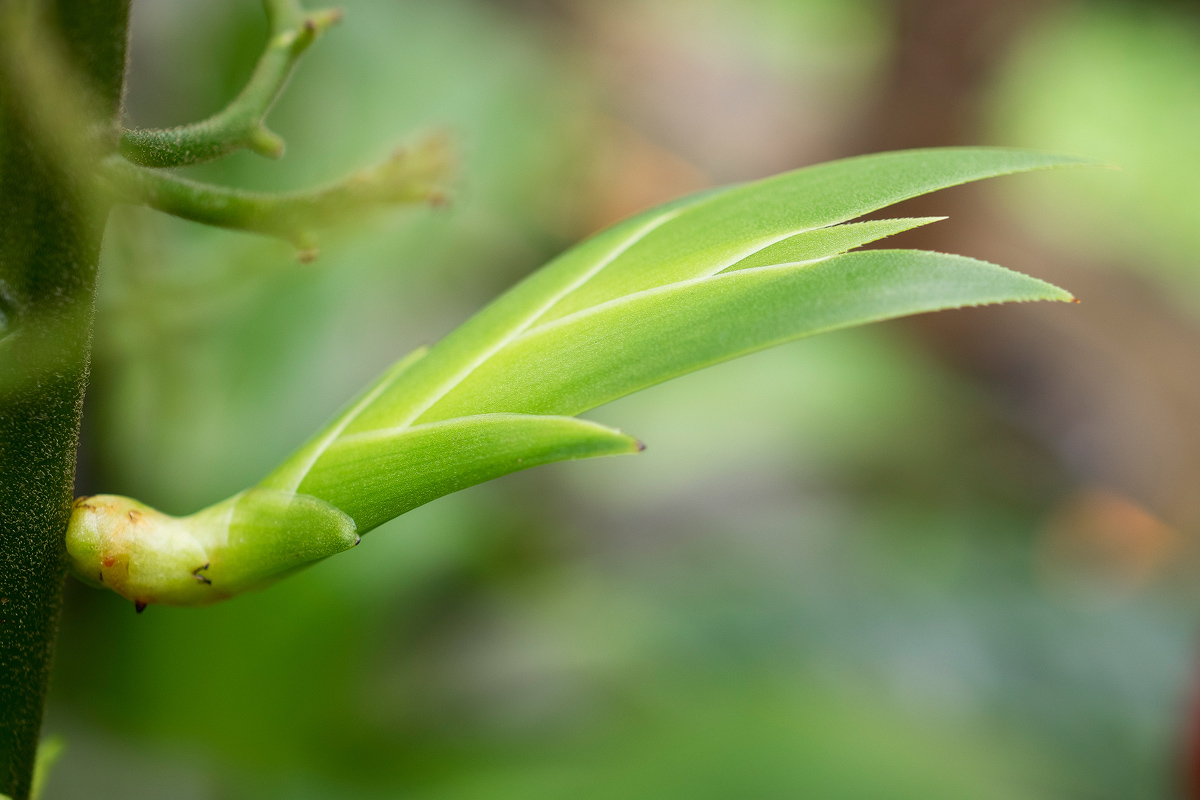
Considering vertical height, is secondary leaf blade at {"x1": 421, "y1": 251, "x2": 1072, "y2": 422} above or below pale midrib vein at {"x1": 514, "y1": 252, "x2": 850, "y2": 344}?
below

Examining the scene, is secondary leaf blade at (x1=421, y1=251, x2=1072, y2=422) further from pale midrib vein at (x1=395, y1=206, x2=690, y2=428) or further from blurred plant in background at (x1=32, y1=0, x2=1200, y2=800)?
blurred plant in background at (x1=32, y1=0, x2=1200, y2=800)

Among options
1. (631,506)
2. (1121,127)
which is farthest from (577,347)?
(1121,127)

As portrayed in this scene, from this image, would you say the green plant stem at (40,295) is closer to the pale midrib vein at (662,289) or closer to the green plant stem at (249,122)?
the green plant stem at (249,122)

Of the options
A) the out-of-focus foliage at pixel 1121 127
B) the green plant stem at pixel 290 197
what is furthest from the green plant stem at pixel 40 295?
the out-of-focus foliage at pixel 1121 127

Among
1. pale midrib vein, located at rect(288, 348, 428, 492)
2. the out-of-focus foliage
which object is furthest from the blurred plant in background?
pale midrib vein, located at rect(288, 348, 428, 492)

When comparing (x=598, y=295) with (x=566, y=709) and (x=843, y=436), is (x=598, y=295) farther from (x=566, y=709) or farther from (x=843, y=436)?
(x=843, y=436)

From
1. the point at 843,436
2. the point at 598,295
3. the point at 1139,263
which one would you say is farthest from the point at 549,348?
the point at 1139,263

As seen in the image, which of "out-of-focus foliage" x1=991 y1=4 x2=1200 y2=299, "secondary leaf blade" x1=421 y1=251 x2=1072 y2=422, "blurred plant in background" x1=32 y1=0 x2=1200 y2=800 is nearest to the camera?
"secondary leaf blade" x1=421 y1=251 x2=1072 y2=422
